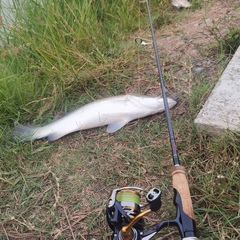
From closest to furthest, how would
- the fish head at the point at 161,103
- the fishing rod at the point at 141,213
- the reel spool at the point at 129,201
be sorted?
the fishing rod at the point at 141,213, the reel spool at the point at 129,201, the fish head at the point at 161,103

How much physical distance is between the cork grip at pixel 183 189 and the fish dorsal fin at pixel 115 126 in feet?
3.06

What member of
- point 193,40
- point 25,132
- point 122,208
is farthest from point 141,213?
point 193,40

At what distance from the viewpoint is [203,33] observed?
3.55 metres

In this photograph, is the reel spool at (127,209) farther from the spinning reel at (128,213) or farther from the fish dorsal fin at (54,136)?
the fish dorsal fin at (54,136)

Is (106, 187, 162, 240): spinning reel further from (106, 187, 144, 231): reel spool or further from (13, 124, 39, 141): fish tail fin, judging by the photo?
(13, 124, 39, 141): fish tail fin

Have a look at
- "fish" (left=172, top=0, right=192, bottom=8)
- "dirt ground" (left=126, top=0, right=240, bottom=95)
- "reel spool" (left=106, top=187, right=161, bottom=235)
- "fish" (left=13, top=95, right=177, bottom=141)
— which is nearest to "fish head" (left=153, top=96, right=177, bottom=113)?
"fish" (left=13, top=95, right=177, bottom=141)

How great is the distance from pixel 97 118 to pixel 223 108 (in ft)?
2.99

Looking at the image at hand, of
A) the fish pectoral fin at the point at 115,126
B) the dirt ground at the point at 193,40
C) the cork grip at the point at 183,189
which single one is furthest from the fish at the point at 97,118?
the cork grip at the point at 183,189

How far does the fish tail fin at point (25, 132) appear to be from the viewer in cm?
283

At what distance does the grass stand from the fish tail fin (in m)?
0.06

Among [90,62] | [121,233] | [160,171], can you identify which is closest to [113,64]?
[90,62]

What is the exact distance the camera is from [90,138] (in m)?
2.83

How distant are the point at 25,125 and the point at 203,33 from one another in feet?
5.89

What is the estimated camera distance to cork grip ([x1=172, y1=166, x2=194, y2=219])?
172cm
